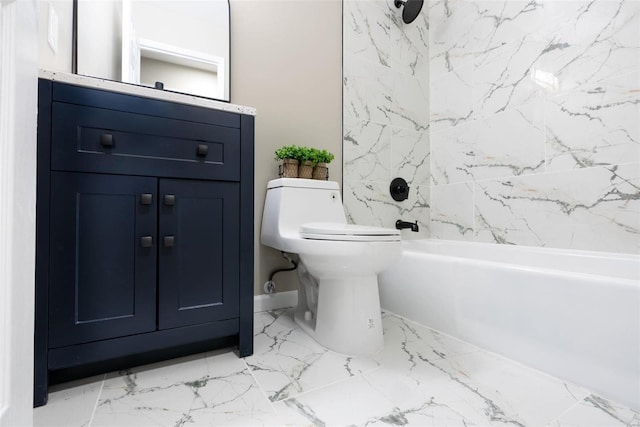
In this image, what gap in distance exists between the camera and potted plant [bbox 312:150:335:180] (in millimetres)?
1612

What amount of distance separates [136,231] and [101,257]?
0.37 ft

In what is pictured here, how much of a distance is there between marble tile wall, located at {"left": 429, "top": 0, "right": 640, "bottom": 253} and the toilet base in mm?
1134

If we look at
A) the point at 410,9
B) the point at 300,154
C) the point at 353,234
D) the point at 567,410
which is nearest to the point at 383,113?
the point at 410,9

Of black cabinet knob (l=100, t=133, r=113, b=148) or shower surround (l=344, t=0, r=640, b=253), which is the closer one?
black cabinet knob (l=100, t=133, r=113, b=148)

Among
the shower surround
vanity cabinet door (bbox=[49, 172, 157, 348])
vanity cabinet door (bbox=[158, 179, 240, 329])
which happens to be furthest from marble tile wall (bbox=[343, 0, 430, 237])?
vanity cabinet door (bbox=[49, 172, 157, 348])

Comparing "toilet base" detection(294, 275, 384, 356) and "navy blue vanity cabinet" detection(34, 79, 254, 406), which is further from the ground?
"navy blue vanity cabinet" detection(34, 79, 254, 406)

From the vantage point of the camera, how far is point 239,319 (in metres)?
1.11

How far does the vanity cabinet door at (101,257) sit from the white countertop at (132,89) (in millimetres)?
261

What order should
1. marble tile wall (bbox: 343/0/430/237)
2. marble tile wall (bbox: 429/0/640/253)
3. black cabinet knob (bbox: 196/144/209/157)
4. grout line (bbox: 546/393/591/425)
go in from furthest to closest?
1. marble tile wall (bbox: 343/0/430/237)
2. marble tile wall (bbox: 429/0/640/253)
3. black cabinet knob (bbox: 196/144/209/157)
4. grout line (bbox: 546/393/591/425)

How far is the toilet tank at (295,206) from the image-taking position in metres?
1.47

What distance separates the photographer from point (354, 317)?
1.17m

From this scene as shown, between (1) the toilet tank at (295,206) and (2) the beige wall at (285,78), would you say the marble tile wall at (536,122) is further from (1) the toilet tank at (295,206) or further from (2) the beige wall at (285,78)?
(1) the toilet tank at (295,206)

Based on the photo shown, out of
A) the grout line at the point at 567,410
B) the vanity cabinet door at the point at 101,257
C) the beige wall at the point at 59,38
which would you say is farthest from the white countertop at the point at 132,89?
the grout line at the point at 567,410

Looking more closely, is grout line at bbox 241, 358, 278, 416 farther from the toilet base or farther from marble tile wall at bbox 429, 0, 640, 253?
marble tile wall at bbox 429, 0, 640, 253
